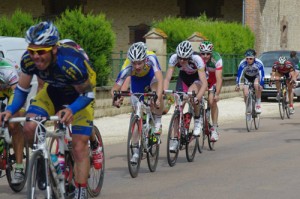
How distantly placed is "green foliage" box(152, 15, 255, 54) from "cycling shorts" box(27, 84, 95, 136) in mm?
21501

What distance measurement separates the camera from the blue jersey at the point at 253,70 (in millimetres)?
18953

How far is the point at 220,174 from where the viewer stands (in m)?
12.1

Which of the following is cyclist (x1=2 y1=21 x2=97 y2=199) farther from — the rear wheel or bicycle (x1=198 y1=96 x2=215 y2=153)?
bicycle (x1=198 y1=96 x2=215 y2=153)

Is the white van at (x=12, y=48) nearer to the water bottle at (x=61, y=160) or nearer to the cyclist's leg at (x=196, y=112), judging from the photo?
the cyclist's leg at (x=196, y=112)

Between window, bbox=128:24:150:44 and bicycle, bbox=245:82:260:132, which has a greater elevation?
window, bbox=128:24:150:44

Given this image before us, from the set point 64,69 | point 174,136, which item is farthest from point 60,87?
point 174,136

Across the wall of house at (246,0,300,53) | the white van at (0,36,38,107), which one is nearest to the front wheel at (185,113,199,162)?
the white van at (0,36,38,107)

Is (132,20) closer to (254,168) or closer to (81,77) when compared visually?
(254,168)

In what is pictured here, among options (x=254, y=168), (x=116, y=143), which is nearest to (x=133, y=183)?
(x=254, y=168)

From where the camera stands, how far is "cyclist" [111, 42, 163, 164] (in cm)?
1175

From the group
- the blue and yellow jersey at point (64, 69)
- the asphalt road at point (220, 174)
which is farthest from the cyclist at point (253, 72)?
the blue and yellow jersey at point (64, 69)

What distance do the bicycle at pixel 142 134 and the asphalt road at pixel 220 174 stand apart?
0.62ft

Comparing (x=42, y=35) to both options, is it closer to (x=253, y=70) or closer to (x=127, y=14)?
(x=253, y=70)

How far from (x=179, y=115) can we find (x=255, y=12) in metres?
26.9
